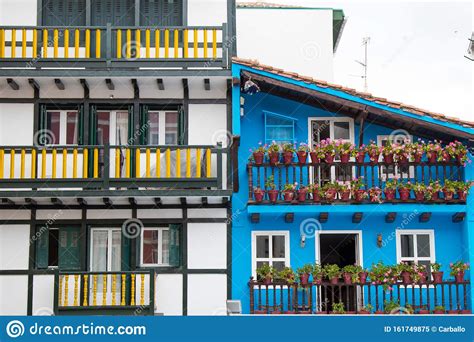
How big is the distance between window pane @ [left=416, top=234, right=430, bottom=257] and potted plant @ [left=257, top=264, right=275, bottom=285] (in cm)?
356

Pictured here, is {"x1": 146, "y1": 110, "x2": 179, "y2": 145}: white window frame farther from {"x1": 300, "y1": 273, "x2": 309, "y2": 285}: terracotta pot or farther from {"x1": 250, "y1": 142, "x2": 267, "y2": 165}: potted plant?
{"x1": 300, "y1": 273, "x2": 309, "y2": 285}: terracotta pot

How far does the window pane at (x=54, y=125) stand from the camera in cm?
2062

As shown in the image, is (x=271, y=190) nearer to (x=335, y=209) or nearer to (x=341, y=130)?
(x=335, y=209)

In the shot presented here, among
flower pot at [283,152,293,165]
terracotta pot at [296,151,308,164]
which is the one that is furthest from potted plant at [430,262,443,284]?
flower pot at [283,152,293,165]

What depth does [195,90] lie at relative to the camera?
20.4 metres

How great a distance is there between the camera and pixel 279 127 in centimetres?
2084

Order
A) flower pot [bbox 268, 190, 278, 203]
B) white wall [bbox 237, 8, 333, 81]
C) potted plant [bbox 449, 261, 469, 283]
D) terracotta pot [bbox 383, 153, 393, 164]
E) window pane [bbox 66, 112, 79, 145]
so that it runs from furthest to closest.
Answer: white wall [bbox 237, 8, 333, 81] < window pane [bbox 66, 112, 79, 145] < terracotta pot [bbox 383, 153, 393, 164] < flower pot [bbox 268, 190, 278, 203] < potted plant [bbox 449, 261, 469, 283]

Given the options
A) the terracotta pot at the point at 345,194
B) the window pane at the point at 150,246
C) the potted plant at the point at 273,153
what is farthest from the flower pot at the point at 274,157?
the window pane at the point at 150,246

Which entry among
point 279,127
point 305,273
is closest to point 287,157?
point 279,127

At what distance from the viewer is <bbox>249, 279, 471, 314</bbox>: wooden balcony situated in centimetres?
1917

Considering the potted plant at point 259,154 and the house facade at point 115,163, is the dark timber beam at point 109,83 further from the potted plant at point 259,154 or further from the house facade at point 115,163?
the potted plant at point 259,154

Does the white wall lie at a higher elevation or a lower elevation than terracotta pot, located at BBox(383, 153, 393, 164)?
higher

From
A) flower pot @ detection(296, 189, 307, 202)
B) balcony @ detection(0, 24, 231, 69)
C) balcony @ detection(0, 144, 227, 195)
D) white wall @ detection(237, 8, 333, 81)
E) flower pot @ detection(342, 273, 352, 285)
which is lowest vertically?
flower pot @ detection(342, 273, 352, 285)
